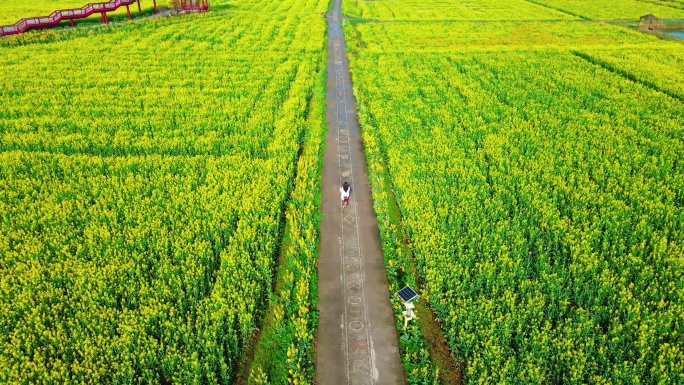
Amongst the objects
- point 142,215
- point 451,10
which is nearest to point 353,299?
point 142,215

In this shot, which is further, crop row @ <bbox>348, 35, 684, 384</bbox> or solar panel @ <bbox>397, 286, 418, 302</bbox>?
solar panel @ <bbox>397, 286, 418, 302</bbox>

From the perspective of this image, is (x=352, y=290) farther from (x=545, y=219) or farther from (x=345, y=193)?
(x=545, y=219)

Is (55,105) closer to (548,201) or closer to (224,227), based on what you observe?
(224,227)

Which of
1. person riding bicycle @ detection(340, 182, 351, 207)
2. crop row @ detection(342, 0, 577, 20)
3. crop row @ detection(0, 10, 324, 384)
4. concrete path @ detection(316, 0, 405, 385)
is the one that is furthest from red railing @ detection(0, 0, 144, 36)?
person riding bicycle @ detection(340, 182, 351, 207)

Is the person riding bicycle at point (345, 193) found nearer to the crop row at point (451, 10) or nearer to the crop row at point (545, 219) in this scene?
the crop row at point (545, 219)

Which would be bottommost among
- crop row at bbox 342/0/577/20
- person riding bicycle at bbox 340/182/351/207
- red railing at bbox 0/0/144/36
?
person riding bicycle at bbox 340/182/351/207

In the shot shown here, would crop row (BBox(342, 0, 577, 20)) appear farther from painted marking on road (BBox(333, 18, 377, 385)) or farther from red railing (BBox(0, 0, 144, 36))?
painted marking on road (BBox(333, 18, 377, 385))

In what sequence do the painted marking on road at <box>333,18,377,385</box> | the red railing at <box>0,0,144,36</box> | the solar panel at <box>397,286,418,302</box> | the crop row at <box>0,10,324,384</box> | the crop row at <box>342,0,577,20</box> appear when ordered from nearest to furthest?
1. the crop row at <box>0,10,324,384</box>
2. the painted marking on road at <box>333,18,377,385</box>
3. the solar panel at <box>397,286,418,302</box>
4. the red railing at <box>0,0,144,36</box>
5. the crop row at <box>342,0,577,20</box>

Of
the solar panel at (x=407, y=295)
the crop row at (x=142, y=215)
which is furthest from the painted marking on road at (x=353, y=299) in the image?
the solar panel at (x=407, y=295)

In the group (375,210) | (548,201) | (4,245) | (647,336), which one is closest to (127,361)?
(4,245)
